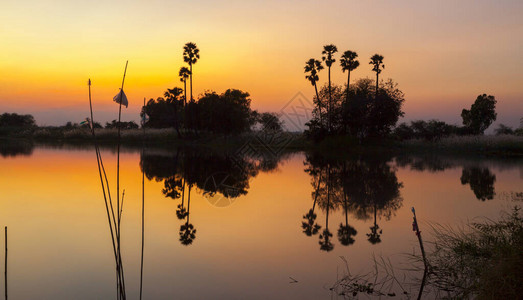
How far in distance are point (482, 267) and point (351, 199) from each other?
857 cm

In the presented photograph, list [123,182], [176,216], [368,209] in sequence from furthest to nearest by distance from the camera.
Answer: [123,182], [368,209], [176,216]

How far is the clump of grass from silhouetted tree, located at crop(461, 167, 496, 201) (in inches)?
340

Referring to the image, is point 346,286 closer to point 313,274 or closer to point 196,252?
point 313,274

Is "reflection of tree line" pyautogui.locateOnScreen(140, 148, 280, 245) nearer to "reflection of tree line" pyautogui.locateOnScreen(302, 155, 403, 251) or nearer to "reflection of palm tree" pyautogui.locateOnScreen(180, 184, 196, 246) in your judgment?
"reflection of palm tree" pyautogui.locateOnScreen(180, 184, 196, 246)

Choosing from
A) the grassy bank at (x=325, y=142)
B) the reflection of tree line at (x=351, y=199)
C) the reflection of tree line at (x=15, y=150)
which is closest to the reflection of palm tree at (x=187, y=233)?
the reflection of tree line at (x=351, y=199)

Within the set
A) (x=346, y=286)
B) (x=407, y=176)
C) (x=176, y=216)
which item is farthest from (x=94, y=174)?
(x=346, y=286)

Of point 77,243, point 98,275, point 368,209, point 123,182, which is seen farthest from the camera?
point 123,182

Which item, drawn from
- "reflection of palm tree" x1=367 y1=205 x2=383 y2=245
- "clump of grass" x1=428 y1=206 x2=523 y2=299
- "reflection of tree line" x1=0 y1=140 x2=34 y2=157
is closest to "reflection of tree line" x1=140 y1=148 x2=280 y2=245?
"reflection of palm tree" x1=367 y1=205 x2=383 y2=245

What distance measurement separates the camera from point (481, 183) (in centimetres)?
1900

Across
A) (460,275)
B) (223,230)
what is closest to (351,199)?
(223,230)

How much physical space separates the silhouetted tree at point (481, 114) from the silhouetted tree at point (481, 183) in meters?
59.5

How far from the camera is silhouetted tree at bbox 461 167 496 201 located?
1538cm

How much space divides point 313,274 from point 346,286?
29.2 inches

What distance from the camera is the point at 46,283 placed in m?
6.50
